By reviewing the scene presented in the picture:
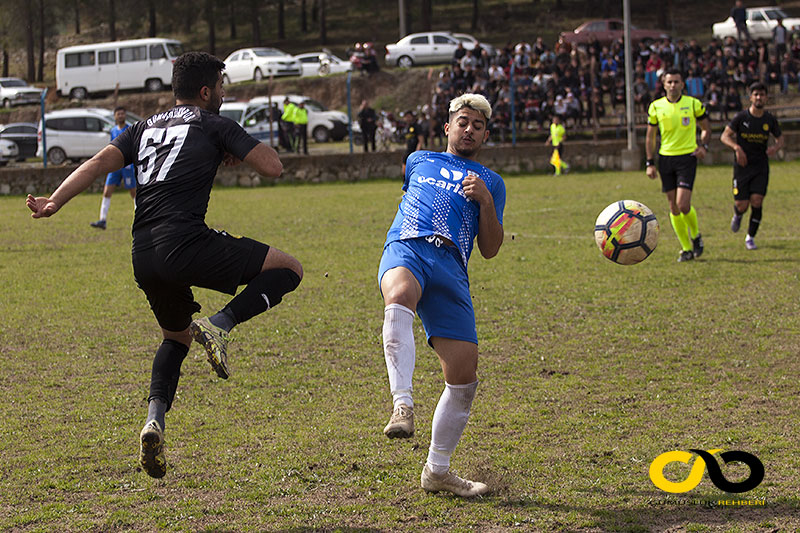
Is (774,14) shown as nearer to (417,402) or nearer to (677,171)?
(677,171)

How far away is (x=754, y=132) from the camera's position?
1251cm

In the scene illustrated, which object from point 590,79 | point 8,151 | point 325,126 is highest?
point 590,79

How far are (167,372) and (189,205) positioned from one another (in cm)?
95

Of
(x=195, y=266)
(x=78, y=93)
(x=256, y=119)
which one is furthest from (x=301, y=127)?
(x=195, y=266)

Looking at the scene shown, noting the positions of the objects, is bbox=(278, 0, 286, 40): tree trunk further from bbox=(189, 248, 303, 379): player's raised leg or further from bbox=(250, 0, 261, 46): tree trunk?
bbox=(189, 248, 303, 379): player's raised leg

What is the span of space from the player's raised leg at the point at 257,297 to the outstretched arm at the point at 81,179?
895 millimetres

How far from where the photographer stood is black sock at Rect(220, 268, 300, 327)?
484 centimetres

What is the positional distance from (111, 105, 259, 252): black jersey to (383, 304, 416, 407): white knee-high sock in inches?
43.3

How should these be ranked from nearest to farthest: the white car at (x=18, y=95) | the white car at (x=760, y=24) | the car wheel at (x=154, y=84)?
the car wheel at (x=154, y=84)
the white car at (x=760, y=24)
the white car at (x=18, y=95)

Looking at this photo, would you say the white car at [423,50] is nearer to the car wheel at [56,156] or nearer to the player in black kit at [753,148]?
the car wheel at [56,156]

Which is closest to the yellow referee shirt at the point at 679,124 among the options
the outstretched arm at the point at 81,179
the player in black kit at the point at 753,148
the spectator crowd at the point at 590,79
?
the player in black kit at the point at 753,148

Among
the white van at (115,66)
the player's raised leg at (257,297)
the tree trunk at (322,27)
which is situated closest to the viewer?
the player's raised leg at (257,297)

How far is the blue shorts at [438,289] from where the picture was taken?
4.63 metres

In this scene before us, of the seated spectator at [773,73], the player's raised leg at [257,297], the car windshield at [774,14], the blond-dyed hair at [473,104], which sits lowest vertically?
the player's raised leg at [257,297]
